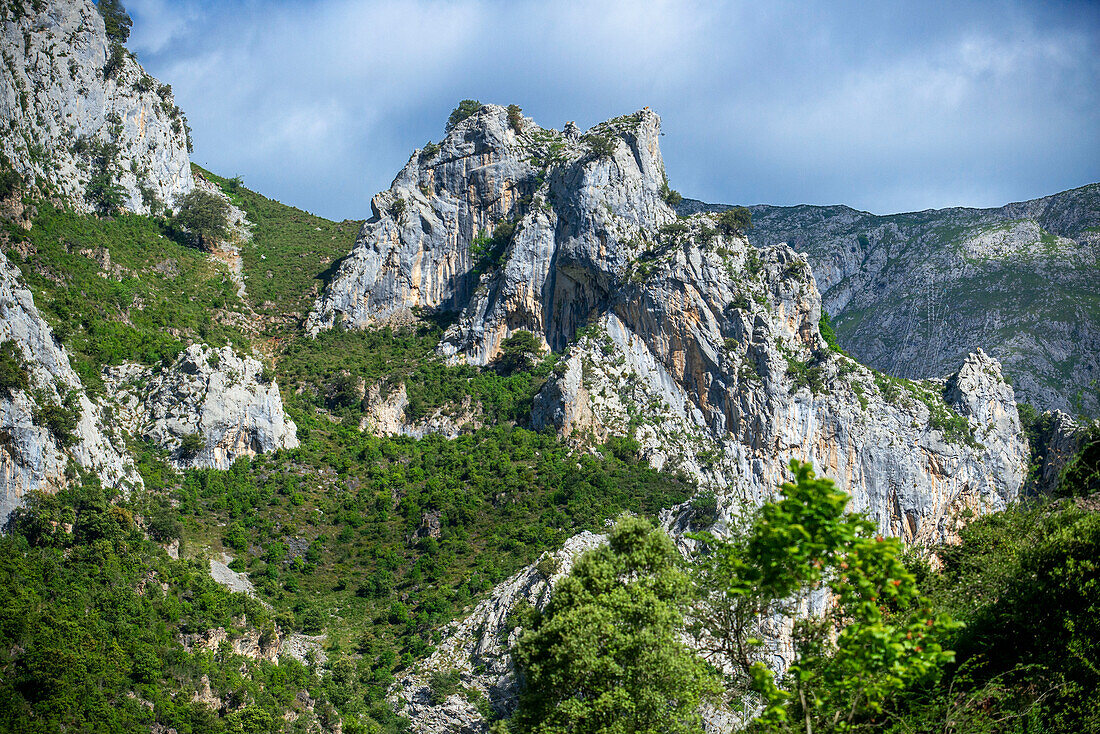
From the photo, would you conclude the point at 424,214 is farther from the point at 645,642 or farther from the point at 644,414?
the point at 645,642

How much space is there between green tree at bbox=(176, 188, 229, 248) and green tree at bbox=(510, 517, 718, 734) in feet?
282

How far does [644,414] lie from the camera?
82625 mm

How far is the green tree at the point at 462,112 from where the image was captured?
109 m

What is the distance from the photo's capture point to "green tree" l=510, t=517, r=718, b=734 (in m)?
20.1

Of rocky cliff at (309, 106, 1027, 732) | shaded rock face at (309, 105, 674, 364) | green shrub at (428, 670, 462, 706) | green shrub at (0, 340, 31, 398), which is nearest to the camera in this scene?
green shrub at (428, 670, 462, 706)

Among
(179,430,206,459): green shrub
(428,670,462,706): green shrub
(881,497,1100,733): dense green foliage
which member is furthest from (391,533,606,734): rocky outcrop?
(179,430,206,459): green shrub

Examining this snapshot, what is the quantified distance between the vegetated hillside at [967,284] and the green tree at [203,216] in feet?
304

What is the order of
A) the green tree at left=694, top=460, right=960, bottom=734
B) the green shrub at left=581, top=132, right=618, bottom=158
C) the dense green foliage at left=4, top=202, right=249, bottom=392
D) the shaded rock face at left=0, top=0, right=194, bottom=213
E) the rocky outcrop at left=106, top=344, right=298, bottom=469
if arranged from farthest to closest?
the green shrub at left=581, top=132, right=618, bottom=158 → the shaded rock face at left=0, top=0, right=194, bottom=213 → the rocky outcrop at left=106, top=344, right=298, bottom=469 → the dense green foliage at left=4, top=202, right=249, bottom=392 → the green tree at left=694, top=460, right=960, bottom=734

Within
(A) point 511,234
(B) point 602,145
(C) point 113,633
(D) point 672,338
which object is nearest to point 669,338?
(D) point 672,338

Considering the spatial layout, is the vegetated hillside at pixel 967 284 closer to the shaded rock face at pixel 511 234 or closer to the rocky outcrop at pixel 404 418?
the shaded rock face at pixel 511 234

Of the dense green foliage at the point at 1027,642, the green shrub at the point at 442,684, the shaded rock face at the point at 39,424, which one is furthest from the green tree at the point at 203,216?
the dense green foliage at the point at 1027,642

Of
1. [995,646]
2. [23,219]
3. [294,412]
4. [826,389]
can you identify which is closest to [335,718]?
[995,646]

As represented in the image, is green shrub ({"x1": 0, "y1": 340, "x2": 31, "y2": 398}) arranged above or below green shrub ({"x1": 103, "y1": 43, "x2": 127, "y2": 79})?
below

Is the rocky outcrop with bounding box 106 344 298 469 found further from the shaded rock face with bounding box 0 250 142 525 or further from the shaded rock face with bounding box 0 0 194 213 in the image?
the shaded rock face with bounding box 0 0 194 213
